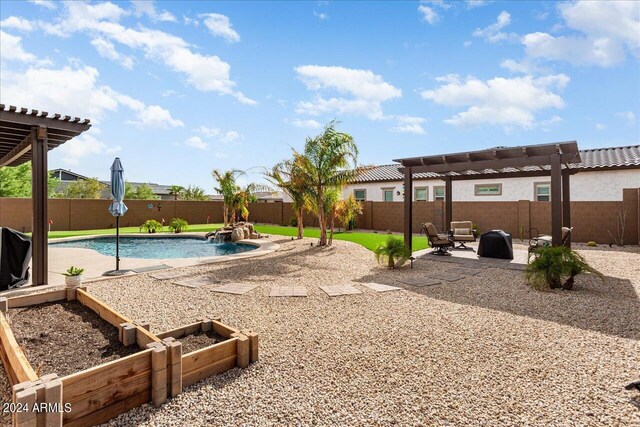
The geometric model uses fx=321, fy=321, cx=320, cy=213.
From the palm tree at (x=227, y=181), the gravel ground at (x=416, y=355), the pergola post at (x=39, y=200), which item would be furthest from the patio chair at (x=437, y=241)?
the palm tree at (x=227, y=181)

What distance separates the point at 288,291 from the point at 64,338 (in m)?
3.35

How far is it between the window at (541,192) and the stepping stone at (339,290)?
14349 millimetres

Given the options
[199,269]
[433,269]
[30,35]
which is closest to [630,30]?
Answer: [433,269]

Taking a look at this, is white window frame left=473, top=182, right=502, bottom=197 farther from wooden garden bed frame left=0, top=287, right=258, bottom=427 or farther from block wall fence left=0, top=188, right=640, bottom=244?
wooden garden bed frame left=0, top=287, right=258, bottom=427

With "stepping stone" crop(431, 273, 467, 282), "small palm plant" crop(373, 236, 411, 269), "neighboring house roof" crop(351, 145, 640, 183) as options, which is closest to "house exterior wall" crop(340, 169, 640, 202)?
"neighboring house roof" crop(351, 145, 640, 183)

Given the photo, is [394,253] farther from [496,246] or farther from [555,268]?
[496,246]

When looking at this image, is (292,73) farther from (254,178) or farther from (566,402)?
(566,402)

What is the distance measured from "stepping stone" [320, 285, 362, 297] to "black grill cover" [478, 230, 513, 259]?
18.6ft

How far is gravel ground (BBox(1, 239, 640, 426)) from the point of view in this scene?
242cm

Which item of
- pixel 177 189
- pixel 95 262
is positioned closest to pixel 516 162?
pixel 95 262

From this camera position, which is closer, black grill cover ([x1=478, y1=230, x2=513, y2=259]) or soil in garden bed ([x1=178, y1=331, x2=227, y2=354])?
soil in garden bed ([x1=178, y1=331, x2=227, y2=354])

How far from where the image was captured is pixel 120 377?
234cm

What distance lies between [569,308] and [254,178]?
1588 cm

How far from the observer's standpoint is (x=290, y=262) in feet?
30.0
